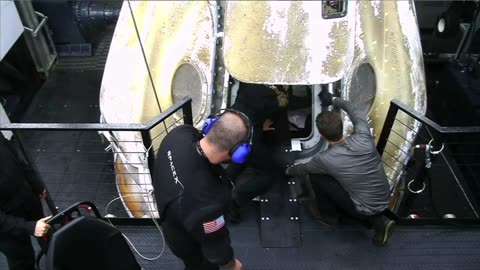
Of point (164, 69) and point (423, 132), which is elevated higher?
point (164, 69)

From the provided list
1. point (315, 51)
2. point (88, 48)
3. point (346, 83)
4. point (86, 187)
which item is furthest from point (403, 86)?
point (88, 48)

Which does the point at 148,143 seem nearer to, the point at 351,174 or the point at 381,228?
the point at 351,174

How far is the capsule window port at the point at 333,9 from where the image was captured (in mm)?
3121

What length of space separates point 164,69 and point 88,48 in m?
3.61

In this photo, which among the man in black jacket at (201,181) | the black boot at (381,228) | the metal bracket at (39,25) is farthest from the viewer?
the metal bracket at (39,25)

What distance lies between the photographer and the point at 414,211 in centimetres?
484

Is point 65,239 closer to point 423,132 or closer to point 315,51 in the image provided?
point 315,51

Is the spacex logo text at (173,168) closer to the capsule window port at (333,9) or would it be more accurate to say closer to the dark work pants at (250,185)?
the dark work pants at (250,185)

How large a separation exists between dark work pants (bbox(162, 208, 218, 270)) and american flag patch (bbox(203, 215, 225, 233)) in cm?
21

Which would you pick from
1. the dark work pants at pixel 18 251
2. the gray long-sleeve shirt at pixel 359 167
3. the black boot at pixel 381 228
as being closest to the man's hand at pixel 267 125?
the gray long-sleeve shirt at pixel 359 167

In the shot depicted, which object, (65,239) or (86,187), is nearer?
(65,239)

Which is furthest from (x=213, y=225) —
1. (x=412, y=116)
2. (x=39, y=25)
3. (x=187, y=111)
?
(x=39, y=25)

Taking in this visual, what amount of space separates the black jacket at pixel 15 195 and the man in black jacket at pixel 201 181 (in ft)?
3.20

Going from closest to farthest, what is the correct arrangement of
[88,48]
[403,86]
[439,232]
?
1. [439,232]
2. [403,86]
3. [88,48]
